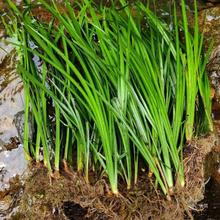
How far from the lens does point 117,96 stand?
1.63 m

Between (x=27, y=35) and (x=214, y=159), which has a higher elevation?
(x=27, y=35)

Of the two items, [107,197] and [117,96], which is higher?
[117,96]

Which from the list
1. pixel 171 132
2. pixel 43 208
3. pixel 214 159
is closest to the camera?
pixel 171 132

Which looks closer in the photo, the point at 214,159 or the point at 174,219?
the point at 174,219

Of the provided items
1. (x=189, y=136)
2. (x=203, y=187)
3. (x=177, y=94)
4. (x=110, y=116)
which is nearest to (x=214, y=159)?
(x=203, y=187)

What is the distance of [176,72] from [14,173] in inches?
31.3

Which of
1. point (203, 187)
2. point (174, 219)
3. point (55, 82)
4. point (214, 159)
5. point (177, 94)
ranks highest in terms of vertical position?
point (55, 82)

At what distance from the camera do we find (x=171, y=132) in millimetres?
1590

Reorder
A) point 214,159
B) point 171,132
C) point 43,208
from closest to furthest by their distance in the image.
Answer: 1. point 171,132
2. point 43,208
3. point 214,159

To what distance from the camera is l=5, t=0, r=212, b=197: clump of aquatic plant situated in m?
1.58

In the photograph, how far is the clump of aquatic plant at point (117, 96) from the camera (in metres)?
1.58

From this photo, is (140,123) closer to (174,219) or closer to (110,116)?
(110,116)

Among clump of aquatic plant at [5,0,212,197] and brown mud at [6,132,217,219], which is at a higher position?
clump of aquatic plant at [5,0,212,197]

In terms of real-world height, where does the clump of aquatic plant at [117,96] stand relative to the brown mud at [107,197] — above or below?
above
